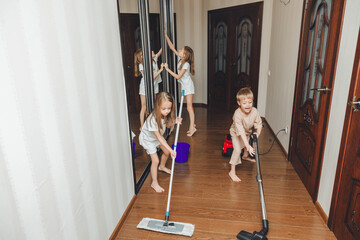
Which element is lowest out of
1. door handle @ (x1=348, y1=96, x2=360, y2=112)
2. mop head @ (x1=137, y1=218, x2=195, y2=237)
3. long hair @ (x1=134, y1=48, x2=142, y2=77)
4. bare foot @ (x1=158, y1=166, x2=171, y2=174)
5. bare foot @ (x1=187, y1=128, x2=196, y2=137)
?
mop head @ (x1=137, y1=218, x2=195, y2=237)

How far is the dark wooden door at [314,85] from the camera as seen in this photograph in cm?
212

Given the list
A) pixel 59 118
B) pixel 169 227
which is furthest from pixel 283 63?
pixel 59 118

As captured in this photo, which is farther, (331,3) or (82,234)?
(331,3)

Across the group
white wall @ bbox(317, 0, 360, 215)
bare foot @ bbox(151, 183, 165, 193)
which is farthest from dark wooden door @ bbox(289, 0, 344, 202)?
bare foot @ bbox(151, 183, 165, 193)

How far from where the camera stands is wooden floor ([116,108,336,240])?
6.86 feet

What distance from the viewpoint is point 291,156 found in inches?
124

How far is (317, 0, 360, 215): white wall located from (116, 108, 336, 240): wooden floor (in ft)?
0.92

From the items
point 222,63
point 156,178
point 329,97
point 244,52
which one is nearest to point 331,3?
point 329,97

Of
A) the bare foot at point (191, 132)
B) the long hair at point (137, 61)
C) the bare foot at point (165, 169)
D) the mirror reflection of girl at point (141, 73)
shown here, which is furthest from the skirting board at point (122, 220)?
the bare foot at point (191, 132)

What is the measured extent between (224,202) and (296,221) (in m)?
0.63

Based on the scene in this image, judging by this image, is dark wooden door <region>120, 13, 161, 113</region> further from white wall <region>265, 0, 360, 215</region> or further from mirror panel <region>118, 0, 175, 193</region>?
white wall <region>265, 0, 360, 215</region>

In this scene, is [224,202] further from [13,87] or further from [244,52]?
[244,52]

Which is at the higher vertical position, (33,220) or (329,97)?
(329,97)

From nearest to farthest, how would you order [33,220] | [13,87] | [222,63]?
[13,87] < [33,220] < [222,63]
